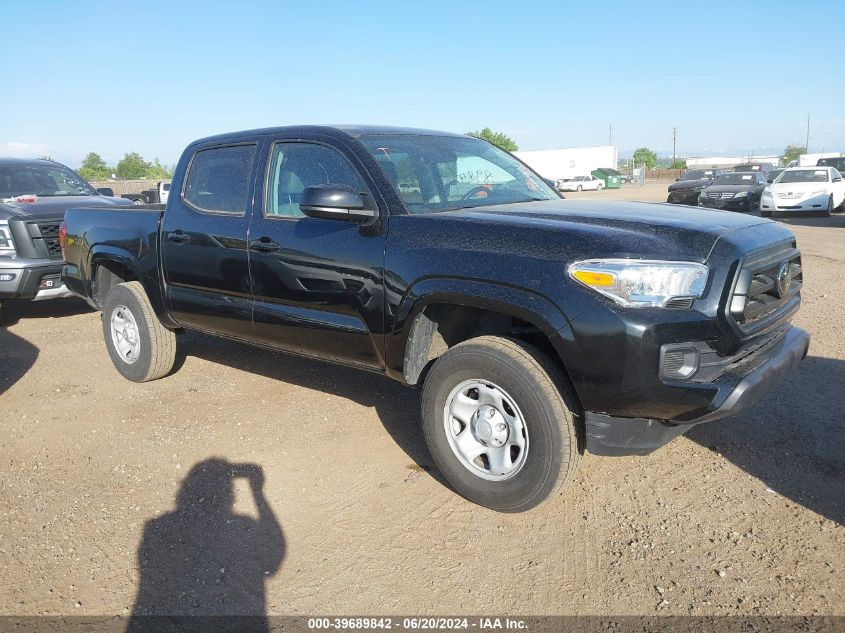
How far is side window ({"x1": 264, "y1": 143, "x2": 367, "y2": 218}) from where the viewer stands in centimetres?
400

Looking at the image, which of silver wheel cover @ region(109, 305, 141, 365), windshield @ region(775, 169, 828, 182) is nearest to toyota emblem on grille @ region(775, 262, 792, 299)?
silver wheel cover @ region(109, 305, 141, 365)

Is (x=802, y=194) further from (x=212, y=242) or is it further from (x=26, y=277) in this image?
(x=26, y=277)

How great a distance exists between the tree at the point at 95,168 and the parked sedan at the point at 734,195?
5852 centimetres

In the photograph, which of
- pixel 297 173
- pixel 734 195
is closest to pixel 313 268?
pixel 297 173

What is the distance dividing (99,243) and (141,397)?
1322mm

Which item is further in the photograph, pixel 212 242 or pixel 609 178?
pixel 609 178

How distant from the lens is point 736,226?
328 centimetres

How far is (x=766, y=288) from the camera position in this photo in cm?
321

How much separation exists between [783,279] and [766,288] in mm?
227

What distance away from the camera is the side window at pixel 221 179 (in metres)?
4.48

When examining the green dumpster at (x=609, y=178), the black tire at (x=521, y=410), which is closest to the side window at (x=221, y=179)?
the black tire at (x=521, y=410)

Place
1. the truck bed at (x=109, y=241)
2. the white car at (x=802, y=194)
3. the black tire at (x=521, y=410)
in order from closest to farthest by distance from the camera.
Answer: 1. the black tire at (x=521, y=410)
2. the truck bed at (x=109, y=241)
3. the white car at (x=802, y=194)

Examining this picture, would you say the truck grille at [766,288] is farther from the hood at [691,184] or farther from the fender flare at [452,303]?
the hood at [691,184]

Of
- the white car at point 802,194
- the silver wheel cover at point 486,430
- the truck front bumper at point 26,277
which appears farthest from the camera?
the white car at point 802,194
